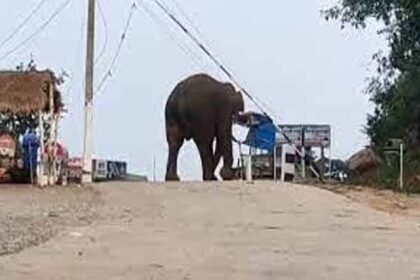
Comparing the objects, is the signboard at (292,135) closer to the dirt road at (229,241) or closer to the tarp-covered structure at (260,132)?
the tarp-covered structure at (260,132)

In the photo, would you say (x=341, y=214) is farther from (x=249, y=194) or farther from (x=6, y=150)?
(x=6, y=150)

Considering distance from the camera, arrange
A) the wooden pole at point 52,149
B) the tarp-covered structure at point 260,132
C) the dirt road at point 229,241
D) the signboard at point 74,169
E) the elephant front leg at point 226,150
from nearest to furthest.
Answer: the dirt road at point 229,241, the wooden pole at point 52,149, the elephant front leg at point 226,150, the tarp-covered structure at point 260,132, the signboard at point 74,169

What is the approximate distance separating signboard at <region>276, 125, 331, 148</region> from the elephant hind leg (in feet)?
9.80

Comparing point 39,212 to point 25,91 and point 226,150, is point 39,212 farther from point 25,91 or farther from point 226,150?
point 226,150

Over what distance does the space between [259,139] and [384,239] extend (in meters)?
15.6

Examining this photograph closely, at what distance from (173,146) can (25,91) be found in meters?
4.67

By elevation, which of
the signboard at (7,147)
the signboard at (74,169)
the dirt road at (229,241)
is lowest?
the dirt road at (229,241)

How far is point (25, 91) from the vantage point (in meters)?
27.3

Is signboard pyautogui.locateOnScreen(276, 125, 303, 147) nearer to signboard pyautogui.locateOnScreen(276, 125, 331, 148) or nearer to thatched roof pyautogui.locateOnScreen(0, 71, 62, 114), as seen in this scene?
signboard pyautogui.locateOnScreen(276, 125, 331, 148)

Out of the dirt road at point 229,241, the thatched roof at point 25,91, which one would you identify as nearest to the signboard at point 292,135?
the thatched roof at point 25,91

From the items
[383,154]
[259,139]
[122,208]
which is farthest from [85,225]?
[383,154]

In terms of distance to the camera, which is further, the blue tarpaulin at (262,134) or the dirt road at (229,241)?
the blue tarpaulin at (262,134)

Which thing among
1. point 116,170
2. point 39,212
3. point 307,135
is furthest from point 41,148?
point 116,170

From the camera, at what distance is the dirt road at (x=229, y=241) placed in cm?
1275
